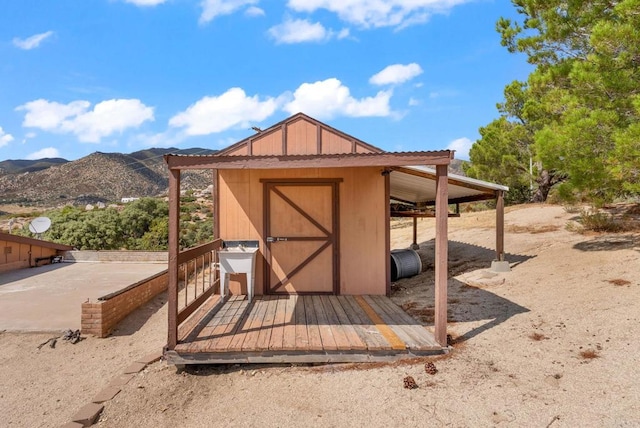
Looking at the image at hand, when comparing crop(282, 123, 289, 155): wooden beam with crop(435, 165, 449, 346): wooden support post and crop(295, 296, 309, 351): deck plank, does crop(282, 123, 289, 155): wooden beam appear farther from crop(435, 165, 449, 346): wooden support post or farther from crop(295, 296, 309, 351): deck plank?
crop(435, 165, 449, 346): wooden support post

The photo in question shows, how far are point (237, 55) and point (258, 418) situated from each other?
20553 mm

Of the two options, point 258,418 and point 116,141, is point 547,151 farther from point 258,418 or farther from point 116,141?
point 116,141

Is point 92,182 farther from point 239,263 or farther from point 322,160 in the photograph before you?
point 322,160

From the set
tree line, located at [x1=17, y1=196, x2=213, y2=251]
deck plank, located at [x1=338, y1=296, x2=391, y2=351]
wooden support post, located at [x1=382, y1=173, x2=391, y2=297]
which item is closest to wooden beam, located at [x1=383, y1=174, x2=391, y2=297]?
wooden support post, located at [x1=382, y1=173, x2=391, y2=297]

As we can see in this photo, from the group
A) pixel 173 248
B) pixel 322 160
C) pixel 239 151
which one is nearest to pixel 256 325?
pixel 173 248

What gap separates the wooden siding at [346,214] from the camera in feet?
20.5

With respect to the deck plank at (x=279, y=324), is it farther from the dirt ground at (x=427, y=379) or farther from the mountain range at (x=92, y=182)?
the mountain range at (x=92, y=182)

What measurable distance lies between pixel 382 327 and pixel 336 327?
597 millimetres

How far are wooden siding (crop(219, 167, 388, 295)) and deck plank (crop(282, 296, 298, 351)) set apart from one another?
79cm

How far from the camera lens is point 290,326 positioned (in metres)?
4.56

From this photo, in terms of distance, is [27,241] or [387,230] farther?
[27,241]

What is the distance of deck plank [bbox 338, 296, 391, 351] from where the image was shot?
3880 mm

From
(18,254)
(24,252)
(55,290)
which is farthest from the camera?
(24,252)

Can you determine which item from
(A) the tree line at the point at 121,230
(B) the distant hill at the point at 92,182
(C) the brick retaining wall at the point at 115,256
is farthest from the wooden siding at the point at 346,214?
(B) the distant hill at the point at 92,182
